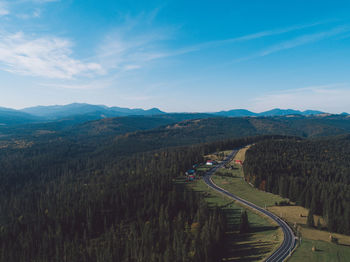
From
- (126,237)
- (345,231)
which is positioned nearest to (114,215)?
(126,237)

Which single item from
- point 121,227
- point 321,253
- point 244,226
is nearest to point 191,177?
point 121,227

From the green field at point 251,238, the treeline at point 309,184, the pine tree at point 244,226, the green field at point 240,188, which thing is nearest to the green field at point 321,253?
the green field at point 251,238

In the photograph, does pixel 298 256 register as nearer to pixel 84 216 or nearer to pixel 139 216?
pixel 139 216

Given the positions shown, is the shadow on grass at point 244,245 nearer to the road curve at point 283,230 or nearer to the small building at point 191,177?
the road curve at point 283,230

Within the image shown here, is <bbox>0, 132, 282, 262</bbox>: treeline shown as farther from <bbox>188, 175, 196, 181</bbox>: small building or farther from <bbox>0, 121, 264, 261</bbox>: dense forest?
<bbox>188, 175, 196, 181</bbox>: small building

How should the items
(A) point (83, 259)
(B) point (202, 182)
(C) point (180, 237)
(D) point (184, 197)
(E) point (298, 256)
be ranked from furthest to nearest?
1. (B) point (202, 182)
2. (D) point (184, 197)
3. (A) point (83, 259)
4. (C) point (180, 237)
5. (E) point (298, 256)

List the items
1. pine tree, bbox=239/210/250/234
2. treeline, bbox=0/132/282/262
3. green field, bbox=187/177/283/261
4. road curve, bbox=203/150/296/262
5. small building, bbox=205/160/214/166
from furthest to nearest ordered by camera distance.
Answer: small building, bbox=205/160/214/166 → pine tree, bbox=239/210/250/234 → treeline, bbox=0/132/282/262 → green field, bbox=187/177/283/261 → road curve, bbox=203/150/296/262

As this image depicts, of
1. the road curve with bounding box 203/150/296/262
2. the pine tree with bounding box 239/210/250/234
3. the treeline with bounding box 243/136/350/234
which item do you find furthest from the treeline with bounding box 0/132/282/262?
the treeline with bounding box 243/136/350/234
